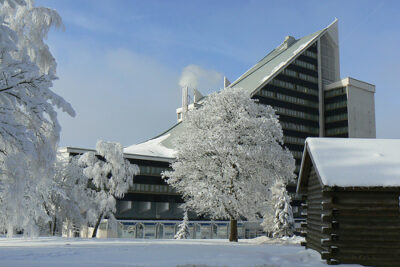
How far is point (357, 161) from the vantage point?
16.5 m

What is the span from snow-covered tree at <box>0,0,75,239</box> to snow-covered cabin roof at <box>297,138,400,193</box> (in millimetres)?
9597

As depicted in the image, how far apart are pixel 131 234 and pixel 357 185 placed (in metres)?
62.3

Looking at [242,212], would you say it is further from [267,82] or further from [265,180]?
[267,82]

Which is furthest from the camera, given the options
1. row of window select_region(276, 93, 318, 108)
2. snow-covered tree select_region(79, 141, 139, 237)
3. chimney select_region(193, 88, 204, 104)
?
chimney select_region(193, 88, 204, 104)

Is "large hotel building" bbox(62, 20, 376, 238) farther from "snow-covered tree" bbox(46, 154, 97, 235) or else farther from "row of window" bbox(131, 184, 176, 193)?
"snow-covered tree" bbox(46, 154, 97, 235)

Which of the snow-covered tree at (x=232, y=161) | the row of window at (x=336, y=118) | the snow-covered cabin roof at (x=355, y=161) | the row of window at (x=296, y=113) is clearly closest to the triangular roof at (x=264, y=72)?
the row of window at (x=296, y=113)

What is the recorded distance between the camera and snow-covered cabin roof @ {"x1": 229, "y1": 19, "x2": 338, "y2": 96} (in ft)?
379

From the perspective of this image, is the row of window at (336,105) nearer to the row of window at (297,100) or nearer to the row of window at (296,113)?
the row of window at (297,100)

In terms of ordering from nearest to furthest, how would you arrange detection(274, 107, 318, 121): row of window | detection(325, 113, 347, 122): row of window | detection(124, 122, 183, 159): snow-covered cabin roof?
1. detection(124, 122, 183, 159): snow-covered cabin roof
2. detection(274, 107, 318, 121): row of window
3. detection(325, 113, 347, 122): row of window

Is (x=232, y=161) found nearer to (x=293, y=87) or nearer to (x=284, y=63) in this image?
(x=284, y=63)

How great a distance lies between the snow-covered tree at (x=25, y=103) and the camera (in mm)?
12297

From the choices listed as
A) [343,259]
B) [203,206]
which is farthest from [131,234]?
[343,259]

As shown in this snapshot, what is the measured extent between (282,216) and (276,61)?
74640 millimetres

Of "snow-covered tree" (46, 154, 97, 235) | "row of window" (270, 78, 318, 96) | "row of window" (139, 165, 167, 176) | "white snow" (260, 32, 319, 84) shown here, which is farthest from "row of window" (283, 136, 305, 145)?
"snow-covered tree" (46, 154, 97, 235)
